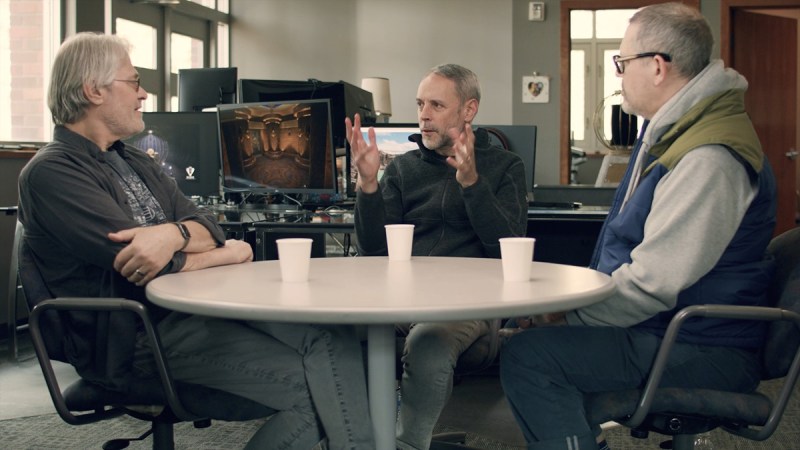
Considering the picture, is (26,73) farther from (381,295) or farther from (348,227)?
(381,295)

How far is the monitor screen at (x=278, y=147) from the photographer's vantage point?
3.38 metres

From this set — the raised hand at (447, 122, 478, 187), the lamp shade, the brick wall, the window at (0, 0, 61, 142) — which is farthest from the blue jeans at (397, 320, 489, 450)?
the lamp shade

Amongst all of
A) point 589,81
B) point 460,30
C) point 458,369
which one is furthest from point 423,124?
point 589,81

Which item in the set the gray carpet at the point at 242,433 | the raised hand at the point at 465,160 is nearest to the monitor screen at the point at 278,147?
the gray carpet at the point at 242,433

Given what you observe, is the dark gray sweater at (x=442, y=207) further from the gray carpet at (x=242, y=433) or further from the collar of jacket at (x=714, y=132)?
the gray carpet at (x=242, y=433)

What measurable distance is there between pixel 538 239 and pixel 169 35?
5.06m

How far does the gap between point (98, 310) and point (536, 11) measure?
Answer: 6412 mm

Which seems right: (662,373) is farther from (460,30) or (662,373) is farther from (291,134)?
(460,30)

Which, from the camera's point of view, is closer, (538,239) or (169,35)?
(538,239)

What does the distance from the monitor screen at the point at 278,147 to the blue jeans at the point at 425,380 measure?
1.52 meters

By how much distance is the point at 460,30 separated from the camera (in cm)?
822

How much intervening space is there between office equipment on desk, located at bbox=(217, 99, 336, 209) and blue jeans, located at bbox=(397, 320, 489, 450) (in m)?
1.52

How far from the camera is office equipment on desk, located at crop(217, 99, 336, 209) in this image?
338 centimetres

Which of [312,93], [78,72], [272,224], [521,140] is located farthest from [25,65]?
[78,72]
